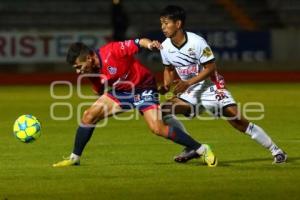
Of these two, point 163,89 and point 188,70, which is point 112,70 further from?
point 188,70

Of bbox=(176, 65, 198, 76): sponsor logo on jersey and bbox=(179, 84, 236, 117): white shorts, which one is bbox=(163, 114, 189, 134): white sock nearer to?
bbox=(179, 84, 236, 117): white shorts

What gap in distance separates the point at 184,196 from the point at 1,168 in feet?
8.54

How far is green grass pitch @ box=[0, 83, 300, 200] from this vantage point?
7965 millimetres

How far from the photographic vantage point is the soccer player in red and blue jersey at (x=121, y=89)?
9.15m

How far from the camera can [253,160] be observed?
10.1m

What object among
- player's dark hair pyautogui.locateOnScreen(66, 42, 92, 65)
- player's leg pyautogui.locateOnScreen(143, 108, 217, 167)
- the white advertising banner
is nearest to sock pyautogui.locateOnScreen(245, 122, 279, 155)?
player's leg pyautogui.locateOnScreen(143, 108, 217, 167)

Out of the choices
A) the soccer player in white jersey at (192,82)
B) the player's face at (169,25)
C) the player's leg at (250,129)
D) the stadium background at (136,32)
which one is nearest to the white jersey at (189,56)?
the soccer player in white jersey at (192,82)

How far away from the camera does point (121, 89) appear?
370 inches

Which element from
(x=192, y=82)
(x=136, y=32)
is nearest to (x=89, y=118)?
(x=192, y=82)

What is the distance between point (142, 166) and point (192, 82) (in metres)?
1.10

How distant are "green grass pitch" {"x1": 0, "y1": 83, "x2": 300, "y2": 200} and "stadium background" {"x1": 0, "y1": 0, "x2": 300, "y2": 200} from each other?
0.5 inches

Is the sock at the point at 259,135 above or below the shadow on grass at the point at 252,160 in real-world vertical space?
above

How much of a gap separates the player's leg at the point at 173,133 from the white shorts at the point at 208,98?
1.65 feet

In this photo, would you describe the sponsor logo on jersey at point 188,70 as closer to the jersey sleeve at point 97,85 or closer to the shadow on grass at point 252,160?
the jersey sleeve at point 97,85
